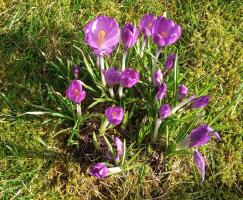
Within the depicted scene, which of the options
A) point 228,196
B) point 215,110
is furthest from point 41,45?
point 228,196

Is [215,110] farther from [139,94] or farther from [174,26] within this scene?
[174,26]

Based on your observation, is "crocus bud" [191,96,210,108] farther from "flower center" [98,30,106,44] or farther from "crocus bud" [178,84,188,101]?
"flower center" [98,30,106,44]

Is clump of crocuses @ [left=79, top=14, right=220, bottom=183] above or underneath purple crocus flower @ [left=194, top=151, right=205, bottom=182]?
above

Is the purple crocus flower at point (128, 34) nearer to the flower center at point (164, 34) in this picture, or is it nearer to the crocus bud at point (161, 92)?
the flower center at point (164, 34)

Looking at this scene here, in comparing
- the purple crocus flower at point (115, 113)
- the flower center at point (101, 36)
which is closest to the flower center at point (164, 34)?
the flower center at point (101, 36)

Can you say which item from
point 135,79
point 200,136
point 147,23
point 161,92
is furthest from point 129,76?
point 200,136

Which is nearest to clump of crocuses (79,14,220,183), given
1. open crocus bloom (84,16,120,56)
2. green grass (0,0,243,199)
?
open crocus bloom (84,16,120,56)
